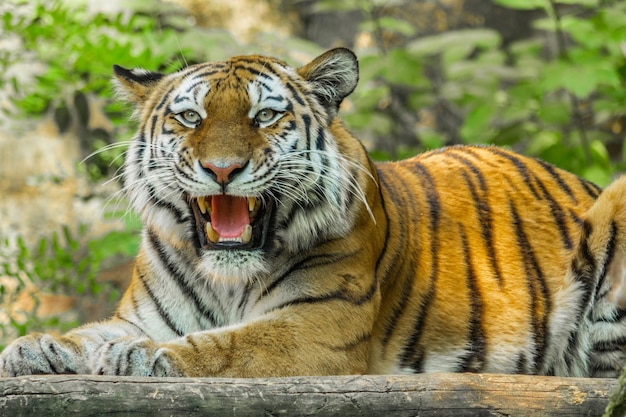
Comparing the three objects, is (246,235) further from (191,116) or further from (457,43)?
(457,43)

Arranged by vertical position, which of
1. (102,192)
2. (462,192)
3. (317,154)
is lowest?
(102,192)

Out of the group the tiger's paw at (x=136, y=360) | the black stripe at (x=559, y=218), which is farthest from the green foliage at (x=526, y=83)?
the tiger's paw at (x=136, y=360)

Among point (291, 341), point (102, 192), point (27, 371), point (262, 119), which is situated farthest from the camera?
point (102, 192)

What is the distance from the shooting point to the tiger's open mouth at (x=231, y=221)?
2877 millimetres

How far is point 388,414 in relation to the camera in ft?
7.36

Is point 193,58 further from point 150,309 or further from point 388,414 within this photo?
point 388,414

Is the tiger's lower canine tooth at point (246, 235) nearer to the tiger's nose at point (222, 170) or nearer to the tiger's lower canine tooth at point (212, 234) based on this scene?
the tiger's lower canine tooth at point (212, 234)

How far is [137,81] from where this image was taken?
10.7 ft

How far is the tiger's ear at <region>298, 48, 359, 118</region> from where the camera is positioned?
316 cm

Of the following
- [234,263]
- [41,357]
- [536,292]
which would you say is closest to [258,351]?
[234,263]

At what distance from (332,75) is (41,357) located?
4.58ft

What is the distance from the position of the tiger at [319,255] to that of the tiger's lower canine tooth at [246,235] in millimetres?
16

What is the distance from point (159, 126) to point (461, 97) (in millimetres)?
3632

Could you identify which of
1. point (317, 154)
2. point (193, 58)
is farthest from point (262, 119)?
point (193, 58)
